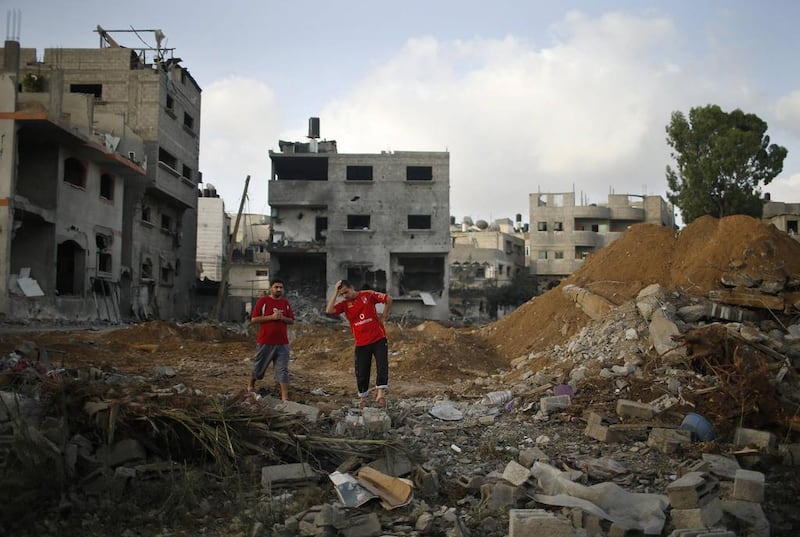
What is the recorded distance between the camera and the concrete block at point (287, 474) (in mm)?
4488

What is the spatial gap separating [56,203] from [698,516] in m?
21.1

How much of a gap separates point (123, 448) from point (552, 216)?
45572 millimetres

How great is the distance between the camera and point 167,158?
97.9 ft

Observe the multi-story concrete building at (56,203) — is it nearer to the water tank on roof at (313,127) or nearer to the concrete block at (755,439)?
the water tank on roof at (313,127)

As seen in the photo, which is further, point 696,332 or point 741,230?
point 741,230

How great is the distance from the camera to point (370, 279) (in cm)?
3406

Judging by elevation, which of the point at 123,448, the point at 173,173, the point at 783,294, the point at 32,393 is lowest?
the point at 123,448

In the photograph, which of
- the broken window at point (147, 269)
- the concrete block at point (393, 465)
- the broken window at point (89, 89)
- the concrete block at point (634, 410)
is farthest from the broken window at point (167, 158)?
the concrete block at point (393, 465)

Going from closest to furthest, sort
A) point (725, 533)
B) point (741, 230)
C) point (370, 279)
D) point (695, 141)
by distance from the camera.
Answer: point (725, 533) → point (741, 230) → point (695, 141) → point (370, 279)

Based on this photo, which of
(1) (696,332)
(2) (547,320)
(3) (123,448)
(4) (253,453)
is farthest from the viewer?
(2) (547,320)

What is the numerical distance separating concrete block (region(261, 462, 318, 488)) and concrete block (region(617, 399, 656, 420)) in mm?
3630

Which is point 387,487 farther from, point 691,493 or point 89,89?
point 89,89

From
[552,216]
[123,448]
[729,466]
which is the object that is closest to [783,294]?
[729,466]

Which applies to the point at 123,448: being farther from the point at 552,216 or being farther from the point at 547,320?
the point at 552,216
